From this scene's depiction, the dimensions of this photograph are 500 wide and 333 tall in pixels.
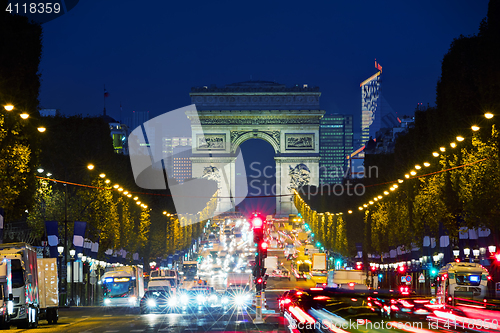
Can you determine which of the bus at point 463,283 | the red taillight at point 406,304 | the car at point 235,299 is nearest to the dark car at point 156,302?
the car at point 235,299

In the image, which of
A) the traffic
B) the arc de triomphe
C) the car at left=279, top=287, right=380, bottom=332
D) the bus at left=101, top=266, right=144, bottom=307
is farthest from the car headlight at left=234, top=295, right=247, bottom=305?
the arc de triomphe

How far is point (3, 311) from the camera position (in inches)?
863

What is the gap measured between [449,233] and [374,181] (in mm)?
34617

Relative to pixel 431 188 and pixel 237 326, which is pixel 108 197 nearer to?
pixel 431 188

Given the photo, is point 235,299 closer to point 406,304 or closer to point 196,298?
point 196,298

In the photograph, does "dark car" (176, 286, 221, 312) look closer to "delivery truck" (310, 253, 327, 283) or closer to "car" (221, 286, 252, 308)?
"car" (221, 286, 252, 308)

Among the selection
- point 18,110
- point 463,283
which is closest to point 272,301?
point 463,283

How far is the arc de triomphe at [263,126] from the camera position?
5054 inches

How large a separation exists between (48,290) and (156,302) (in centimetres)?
930

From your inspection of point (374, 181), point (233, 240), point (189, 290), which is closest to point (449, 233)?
point (189, 290)

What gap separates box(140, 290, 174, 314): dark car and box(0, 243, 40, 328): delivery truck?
10.3m

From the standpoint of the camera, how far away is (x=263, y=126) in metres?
129

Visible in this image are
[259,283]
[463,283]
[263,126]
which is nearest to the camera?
[259,283]

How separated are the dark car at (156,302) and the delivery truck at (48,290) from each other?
7470 millimetres
